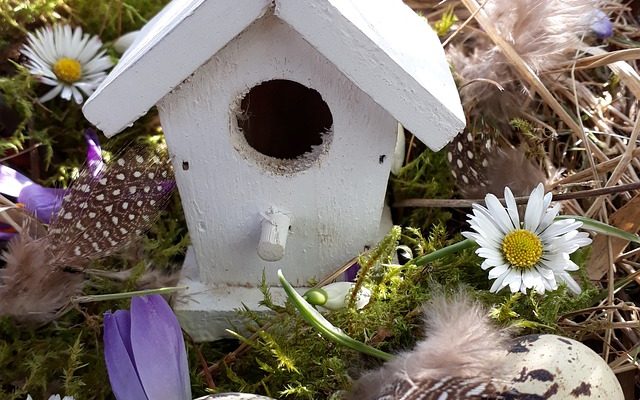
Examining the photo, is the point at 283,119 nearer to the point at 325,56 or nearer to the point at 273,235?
the point at 273,235

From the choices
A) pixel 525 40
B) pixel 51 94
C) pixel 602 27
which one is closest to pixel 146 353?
pixel 51 94

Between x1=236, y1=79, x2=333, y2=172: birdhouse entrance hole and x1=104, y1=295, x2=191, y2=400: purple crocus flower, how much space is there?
0.39 metres

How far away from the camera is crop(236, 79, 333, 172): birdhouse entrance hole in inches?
52.5

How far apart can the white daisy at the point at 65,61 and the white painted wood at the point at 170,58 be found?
491mm

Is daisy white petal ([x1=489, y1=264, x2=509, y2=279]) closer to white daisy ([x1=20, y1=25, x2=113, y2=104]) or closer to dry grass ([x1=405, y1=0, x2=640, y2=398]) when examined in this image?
dry grass ([x1=405, y1=0, x2=640, y2=398])

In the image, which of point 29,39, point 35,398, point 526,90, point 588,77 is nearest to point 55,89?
point 29,39

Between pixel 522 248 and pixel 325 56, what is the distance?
397 millimetres

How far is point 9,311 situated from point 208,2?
0.62 m

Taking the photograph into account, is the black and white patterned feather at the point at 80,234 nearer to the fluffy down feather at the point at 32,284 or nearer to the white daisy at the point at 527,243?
the fluffy down feather at the point at 32,284

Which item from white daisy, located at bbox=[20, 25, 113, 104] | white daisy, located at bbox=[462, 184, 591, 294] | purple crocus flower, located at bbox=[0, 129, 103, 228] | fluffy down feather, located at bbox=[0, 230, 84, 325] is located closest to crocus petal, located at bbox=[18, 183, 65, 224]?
purple crocus flower, located at bbox=[0, 129, 103, 228]

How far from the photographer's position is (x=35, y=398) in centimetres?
112

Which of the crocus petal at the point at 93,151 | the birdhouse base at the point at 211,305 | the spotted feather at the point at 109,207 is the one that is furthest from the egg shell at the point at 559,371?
the crocus petal at the point at 93,151

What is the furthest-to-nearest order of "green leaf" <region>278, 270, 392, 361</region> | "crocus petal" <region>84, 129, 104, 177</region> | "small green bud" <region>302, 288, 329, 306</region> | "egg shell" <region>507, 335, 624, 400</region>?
"crocus petal" <region>84, 129, 104, 177</region>, "small green bud" <region>302, 288, 329, 306</region>, "green leaf" <region>278, 270, 392, 361</region>, "egg shell" <region>507, 335, 624, 400</region>

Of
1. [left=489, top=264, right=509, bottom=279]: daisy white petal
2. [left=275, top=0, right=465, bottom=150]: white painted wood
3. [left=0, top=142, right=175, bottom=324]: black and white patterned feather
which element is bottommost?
[left=489, top=264, right=509, bottom=279]: daisy white petal
